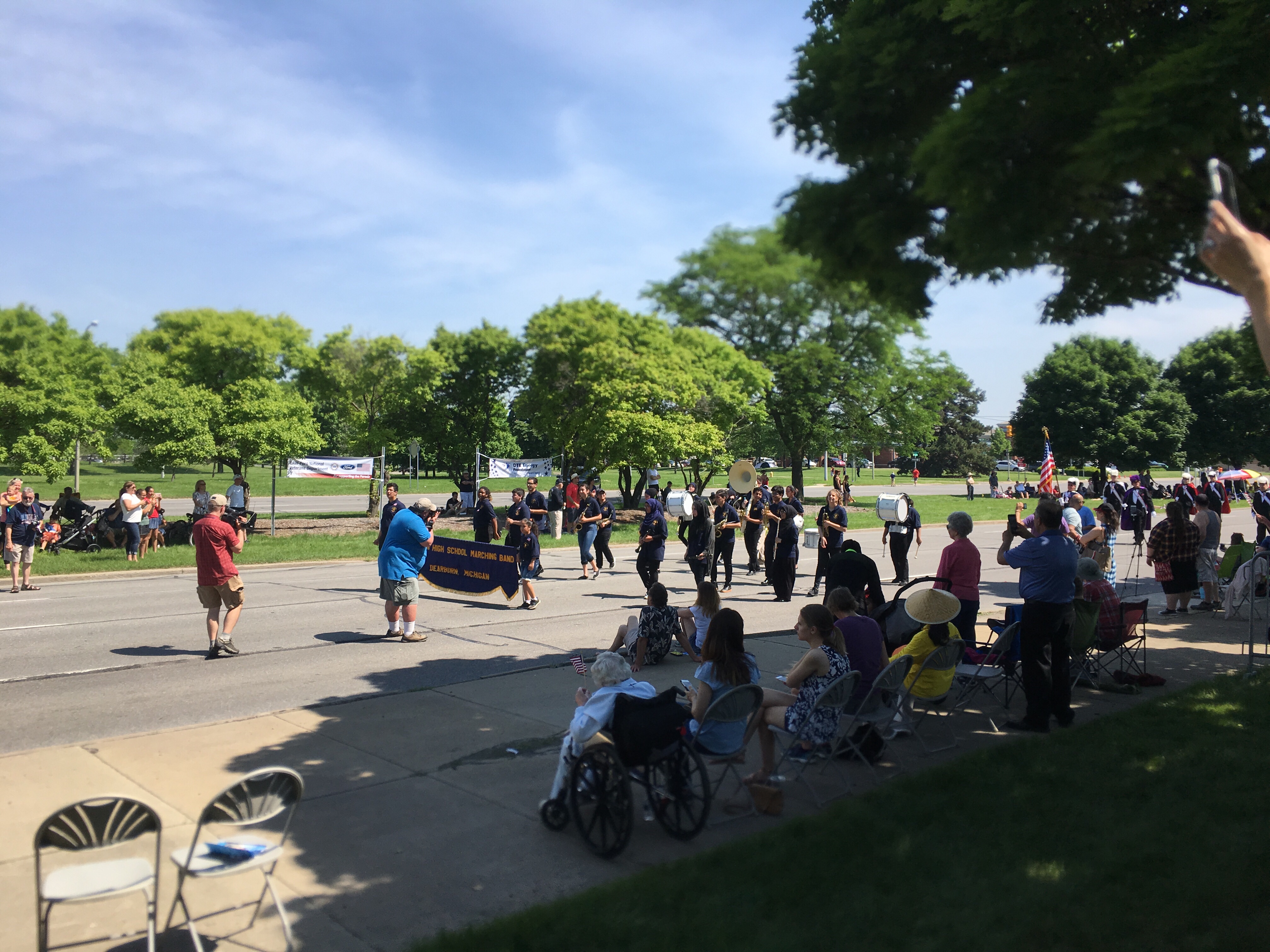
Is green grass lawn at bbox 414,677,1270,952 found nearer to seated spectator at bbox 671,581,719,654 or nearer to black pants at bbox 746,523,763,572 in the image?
seated spectator at bbox 671,581,719,654

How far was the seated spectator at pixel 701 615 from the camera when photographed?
8.36 meters

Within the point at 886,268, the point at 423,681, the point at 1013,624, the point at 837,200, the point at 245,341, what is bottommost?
the point at 423,681

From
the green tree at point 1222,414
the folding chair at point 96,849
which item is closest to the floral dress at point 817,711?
the folding chair at point 96,849

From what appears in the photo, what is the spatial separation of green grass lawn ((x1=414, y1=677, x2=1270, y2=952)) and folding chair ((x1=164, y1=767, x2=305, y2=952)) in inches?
32.1

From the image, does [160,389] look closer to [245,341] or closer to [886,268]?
[245,341]

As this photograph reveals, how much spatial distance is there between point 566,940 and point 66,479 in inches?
2383

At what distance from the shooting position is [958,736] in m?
7.55

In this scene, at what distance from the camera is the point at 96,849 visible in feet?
12.5

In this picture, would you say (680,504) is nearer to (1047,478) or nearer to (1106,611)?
(1047,478)

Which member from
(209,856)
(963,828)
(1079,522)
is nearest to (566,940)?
(209,856)

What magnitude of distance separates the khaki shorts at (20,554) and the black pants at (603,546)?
977 centimetres

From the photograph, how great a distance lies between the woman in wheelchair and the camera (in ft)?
19.7

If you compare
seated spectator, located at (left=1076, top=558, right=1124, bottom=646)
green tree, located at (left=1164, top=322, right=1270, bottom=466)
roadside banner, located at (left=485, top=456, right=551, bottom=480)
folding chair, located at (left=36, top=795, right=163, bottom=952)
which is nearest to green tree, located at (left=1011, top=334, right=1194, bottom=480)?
green tree, located at (left=1164, top=322, right=1270, bottom=466)

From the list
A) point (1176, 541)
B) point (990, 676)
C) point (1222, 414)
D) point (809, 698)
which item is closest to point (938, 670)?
point (990, 676)
